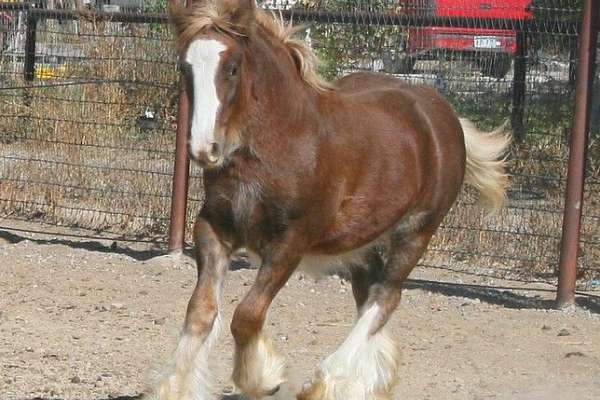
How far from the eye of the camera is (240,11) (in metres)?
4.85

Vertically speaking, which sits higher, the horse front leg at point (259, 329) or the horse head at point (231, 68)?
the horse head at point (231, 68)

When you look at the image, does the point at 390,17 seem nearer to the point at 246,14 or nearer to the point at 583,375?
the point at 583,375

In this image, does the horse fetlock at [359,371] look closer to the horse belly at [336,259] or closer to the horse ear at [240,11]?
the horse belly at [336,259]

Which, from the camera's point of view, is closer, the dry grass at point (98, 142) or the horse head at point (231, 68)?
the horse head at point (231, 68)

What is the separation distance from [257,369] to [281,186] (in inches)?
32.1

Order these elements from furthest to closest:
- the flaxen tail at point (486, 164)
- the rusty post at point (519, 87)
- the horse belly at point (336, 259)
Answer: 1. the rusty post at point (519, 87)
2. the flaxen tail at point (486, 164)
3. the horse belly at point (336, 259)

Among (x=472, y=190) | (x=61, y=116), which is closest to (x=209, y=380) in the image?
(x=472, y=190)

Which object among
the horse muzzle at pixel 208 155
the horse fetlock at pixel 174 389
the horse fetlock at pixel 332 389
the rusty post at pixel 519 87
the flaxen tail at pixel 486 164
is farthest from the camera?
the rusty post at pixel 519 87

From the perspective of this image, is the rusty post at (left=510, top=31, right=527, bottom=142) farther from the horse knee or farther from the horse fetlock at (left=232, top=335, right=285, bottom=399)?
the horse knee

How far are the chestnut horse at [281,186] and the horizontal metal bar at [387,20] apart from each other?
228 cm

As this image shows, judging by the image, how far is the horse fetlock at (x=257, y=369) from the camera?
5.04m

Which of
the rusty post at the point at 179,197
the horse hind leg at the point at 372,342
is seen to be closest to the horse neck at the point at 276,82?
the horse hind leg at the point at 372,342

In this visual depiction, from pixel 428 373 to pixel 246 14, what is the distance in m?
2.55

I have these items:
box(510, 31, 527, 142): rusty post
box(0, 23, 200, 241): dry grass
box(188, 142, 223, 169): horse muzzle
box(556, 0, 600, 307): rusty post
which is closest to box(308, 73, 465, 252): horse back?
box(188, 142, 223, 169): horse muzzle
